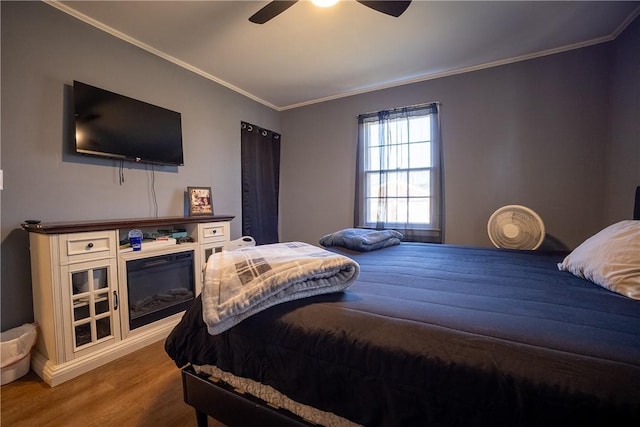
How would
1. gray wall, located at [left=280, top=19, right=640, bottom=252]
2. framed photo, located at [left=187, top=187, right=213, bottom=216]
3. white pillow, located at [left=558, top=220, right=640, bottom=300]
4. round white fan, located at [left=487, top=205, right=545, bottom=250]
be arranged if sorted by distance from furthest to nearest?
1. framed photo, located at [left=187, top=187, right=213, bottom=216]
2. gray wall, located at [left=280, top=19, right=640, bottom=252]
3. round white fan, located at [left=487, top=205, right=545, bottom=250]
4. white pillow, located at [left=558, top=220, right=640, bottom=300]

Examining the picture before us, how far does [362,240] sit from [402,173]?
1.44 m

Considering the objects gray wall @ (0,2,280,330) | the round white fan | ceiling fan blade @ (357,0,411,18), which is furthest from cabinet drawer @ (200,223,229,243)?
the round white fan

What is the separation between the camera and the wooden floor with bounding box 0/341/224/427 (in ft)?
4.27

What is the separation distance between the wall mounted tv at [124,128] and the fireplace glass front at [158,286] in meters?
0.87

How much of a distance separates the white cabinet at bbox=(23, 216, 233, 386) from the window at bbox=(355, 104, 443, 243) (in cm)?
228

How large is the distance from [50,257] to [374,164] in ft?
9.60

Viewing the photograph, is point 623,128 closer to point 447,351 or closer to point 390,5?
point 390,5

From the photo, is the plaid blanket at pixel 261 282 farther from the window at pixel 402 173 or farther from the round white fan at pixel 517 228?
the window at pixel 402 173

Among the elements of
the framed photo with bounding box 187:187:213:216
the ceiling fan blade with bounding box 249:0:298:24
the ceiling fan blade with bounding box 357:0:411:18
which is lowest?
the framed photo with bounding box 187:187:213:216

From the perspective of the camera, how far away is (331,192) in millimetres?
3580

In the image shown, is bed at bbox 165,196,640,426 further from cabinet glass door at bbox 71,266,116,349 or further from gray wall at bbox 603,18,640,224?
gray wall at bbox 603,18,640,224

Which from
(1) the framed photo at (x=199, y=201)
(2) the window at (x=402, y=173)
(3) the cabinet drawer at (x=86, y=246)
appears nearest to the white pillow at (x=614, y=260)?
(2) the window at (x=402, y=173)

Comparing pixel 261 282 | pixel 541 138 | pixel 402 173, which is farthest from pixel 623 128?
pixel 261 282

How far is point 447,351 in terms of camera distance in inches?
26.4
